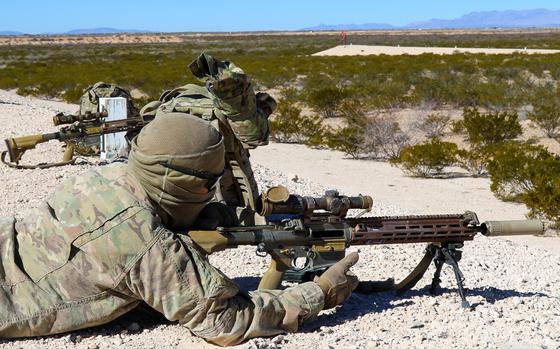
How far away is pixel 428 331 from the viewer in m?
3.55

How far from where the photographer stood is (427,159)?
11.3 m

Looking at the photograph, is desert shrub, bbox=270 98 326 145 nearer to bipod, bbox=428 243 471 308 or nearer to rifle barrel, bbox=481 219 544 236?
bipod, bbox=428 243 471 308

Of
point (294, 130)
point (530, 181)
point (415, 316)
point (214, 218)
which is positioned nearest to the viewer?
point (214, 218)

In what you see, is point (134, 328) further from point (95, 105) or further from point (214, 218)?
point (95, 105)

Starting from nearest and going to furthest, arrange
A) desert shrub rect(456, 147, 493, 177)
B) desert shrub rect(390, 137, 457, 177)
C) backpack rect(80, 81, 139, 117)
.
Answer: backpack rect(80, 81, 139, 117), desert shrub rect(390, 137, 457, 177), desert shrub rect(456, 147, 493, 177)

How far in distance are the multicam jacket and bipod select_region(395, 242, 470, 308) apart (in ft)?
3.15

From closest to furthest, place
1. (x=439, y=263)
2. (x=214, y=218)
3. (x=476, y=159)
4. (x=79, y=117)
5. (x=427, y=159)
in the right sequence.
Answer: (x=214, y=218), (x=439, y=263), (x=79, y=117), (x=427, y=159), (x=476, y=159)

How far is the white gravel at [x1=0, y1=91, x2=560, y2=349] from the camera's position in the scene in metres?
3.28

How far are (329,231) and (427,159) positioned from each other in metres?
7.97

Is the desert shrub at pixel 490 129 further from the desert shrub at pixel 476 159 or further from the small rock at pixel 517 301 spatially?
the small rock at pixel 517 301

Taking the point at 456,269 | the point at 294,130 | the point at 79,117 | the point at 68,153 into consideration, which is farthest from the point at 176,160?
the point at 294,130

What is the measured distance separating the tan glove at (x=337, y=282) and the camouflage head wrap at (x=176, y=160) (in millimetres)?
759

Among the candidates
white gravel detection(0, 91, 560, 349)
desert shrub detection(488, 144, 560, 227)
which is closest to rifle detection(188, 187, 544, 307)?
white gravel detection(0, 91, 560, 349)

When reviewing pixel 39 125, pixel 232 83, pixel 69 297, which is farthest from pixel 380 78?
pixel 69 297
